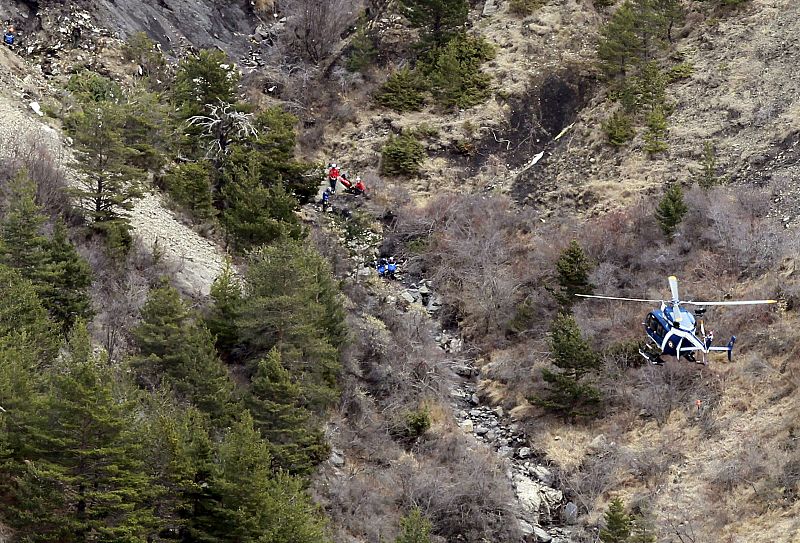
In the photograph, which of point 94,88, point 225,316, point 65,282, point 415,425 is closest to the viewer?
point 65,282

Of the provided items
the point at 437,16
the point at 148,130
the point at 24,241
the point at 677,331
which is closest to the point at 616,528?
the point at 677,331

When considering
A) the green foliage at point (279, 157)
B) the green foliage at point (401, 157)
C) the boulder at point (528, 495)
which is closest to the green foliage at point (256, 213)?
the green foliage at point (279, 157)

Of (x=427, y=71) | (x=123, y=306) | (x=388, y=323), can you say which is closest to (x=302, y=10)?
(x=427, y=71)

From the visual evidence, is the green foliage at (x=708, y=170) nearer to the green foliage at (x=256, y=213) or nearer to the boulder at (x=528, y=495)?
the boulder at (x=528, y=495)

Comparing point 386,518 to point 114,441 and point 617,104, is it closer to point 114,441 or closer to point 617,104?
point 114,441

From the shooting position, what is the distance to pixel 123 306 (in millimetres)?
25703

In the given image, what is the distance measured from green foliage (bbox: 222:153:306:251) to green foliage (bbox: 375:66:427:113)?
47.1 ft

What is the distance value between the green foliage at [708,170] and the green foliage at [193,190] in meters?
18.5

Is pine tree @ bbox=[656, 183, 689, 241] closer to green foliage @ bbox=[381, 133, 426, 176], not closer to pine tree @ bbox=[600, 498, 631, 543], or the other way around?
green foliage @ bbox=[381, 133, 426, 176]

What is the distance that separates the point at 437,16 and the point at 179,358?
3005 centimetres

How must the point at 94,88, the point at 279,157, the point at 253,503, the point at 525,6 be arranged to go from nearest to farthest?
the point at 253,503
the point at 279,157
the point at 94,88
the point at 525,6

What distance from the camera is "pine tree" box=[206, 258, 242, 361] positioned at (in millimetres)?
25688

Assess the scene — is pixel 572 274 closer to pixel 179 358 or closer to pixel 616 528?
pixel 616 528

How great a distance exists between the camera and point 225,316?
25.9m
